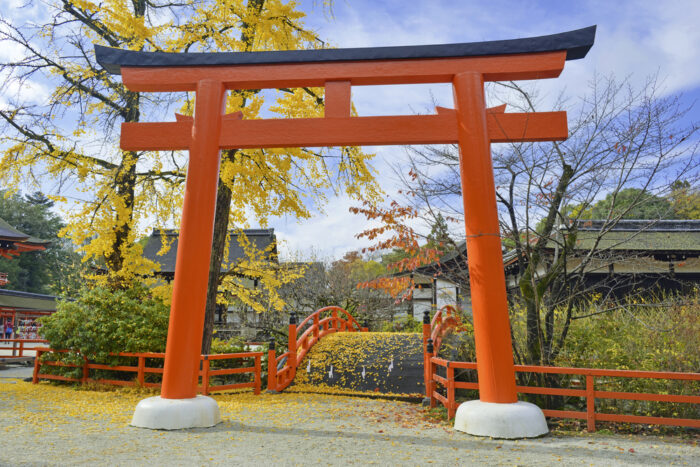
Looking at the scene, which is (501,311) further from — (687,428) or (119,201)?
(119,201)

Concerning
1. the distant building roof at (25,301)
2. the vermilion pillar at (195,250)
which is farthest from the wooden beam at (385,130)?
the distant building roof at (25,301)

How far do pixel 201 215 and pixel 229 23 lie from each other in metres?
5.85

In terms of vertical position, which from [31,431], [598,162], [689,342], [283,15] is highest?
[283,15]

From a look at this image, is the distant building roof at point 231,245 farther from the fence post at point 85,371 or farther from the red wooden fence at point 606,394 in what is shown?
the red wooden fence at point 606,394

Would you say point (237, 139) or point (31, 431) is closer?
point (31, 431)

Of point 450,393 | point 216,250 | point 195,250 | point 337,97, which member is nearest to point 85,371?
point 216,250

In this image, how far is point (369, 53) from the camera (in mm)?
6102

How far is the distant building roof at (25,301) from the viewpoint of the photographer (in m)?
23.4

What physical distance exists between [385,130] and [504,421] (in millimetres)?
3716

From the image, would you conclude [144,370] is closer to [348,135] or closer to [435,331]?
[435,331]

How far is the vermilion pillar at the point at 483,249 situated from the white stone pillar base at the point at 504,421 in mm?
162

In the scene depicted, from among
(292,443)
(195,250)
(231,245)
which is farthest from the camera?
(231,245)

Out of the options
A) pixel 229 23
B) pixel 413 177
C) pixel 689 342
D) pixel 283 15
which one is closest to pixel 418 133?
pixel 413 177

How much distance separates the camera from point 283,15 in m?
9.55
